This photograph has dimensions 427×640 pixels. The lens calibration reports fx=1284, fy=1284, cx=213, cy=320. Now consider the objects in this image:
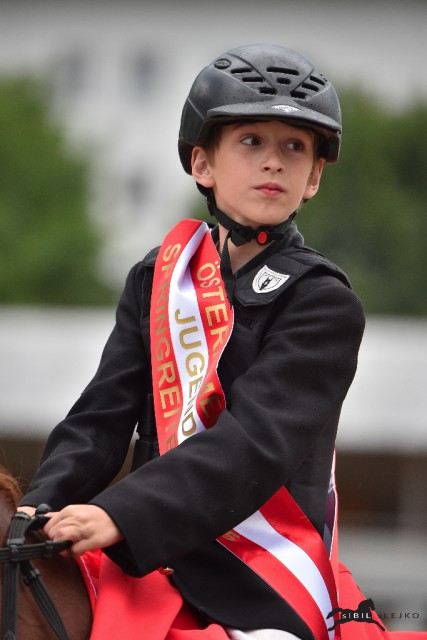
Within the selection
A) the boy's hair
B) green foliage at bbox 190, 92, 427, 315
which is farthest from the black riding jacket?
green foliage at bbox 190, 92, 427, 315

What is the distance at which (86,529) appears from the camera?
11.1 ft

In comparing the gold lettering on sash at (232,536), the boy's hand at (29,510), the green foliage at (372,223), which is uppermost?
the boy's hand at (29,510)

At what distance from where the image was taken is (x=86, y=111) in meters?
68.6

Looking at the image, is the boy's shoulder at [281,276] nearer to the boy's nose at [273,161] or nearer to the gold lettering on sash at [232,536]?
the boy's nose at [273,161]

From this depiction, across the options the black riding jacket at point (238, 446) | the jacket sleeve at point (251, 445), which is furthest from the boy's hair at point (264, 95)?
the jacket sleeve at point (251, 445)

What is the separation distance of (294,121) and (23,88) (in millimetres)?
50161

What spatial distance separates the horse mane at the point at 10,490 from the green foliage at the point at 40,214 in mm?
40001

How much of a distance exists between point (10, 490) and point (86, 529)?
0.33 metres

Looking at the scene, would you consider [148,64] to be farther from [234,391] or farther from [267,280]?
[234,391]

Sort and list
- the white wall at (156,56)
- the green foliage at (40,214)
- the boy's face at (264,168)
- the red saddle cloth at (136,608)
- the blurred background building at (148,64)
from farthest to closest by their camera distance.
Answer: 1. the white wall at (156,56)
2. the blurred background building at (148,64)
3. the green foliage at (40,214)
4. the boy's face at (264,168)
5. the red saddle cloth at (136,608)

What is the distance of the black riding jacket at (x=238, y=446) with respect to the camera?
3471mm

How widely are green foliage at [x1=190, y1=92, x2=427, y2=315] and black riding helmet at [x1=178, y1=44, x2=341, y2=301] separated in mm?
46474

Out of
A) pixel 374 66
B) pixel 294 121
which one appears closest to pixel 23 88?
pixel 374 66

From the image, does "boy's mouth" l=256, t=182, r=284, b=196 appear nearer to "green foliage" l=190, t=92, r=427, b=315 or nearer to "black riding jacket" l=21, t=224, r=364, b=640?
"black riding jacket" l=21, t=224, r=364, b=640
